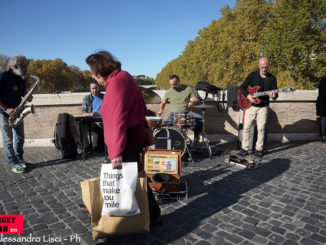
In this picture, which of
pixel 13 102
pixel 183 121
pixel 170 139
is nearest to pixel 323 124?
pixel 183 121

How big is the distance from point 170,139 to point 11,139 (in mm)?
3440

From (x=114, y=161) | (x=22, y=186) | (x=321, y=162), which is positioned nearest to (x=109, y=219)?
(x=114, y=161)

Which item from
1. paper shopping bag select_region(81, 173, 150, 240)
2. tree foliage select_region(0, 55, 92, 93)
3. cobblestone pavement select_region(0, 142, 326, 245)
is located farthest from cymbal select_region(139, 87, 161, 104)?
tree foliage select_region(0, 55, 92, 93)

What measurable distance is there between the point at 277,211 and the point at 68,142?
190 inches

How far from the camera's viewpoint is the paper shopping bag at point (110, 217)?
231cm

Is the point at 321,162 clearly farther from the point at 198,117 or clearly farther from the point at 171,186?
the point at 171,186

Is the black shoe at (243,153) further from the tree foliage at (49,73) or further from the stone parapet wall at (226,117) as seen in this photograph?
the tree foliage at (49,73)

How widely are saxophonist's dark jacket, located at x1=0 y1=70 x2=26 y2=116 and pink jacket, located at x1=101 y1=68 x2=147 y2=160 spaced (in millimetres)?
3339

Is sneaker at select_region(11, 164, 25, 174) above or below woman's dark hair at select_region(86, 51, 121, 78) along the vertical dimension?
below

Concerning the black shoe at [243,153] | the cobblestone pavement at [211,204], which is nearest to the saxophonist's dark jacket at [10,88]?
the cobblestone pavement at [211,204]

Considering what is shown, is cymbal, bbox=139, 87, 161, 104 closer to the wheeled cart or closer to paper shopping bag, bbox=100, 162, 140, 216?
the wheeled cart

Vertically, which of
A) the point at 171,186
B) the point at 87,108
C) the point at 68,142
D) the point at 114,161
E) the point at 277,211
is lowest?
the point at 277,211

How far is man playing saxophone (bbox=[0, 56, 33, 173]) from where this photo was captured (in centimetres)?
442

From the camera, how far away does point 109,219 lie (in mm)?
2355
